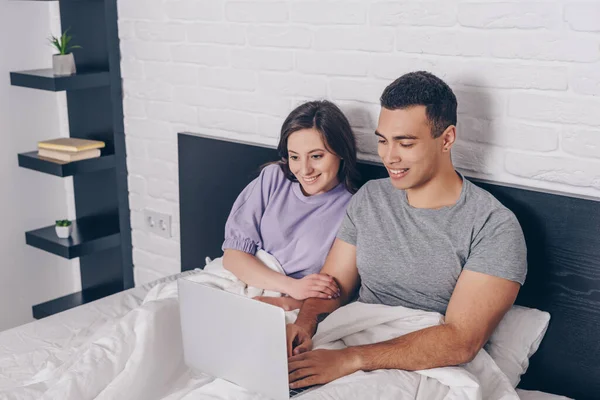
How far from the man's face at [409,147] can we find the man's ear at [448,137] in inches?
0.4

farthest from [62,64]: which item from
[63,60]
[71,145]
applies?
[71,145]

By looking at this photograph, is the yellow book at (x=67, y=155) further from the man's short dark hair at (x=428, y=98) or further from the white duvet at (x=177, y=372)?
the man's short dark hair at (x=428, y=98)

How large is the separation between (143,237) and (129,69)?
62 cm

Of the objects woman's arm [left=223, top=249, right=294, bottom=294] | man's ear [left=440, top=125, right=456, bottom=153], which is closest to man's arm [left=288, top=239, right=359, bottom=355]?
woman's arm [left=223, top=249, right=294, bottom=294]

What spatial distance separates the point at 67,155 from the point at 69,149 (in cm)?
2

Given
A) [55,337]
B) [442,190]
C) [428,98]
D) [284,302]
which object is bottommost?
[55,337]

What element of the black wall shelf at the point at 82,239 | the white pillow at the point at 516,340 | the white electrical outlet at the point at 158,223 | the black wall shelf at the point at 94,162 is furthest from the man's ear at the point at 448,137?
the black wall shelf at the point at 82,239

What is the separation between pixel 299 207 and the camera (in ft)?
6.95

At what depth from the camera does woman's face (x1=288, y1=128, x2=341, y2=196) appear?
2.00 metres

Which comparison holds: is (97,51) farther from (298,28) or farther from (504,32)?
(504,32)

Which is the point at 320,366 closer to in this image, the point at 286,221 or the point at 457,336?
the point at 457,336

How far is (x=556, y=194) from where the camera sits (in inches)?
69.5

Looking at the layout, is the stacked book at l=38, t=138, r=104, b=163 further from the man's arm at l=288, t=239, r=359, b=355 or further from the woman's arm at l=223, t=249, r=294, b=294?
the man's arm at l=288, t=239, r=359, b=355

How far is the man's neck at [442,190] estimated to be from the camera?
1.79m
